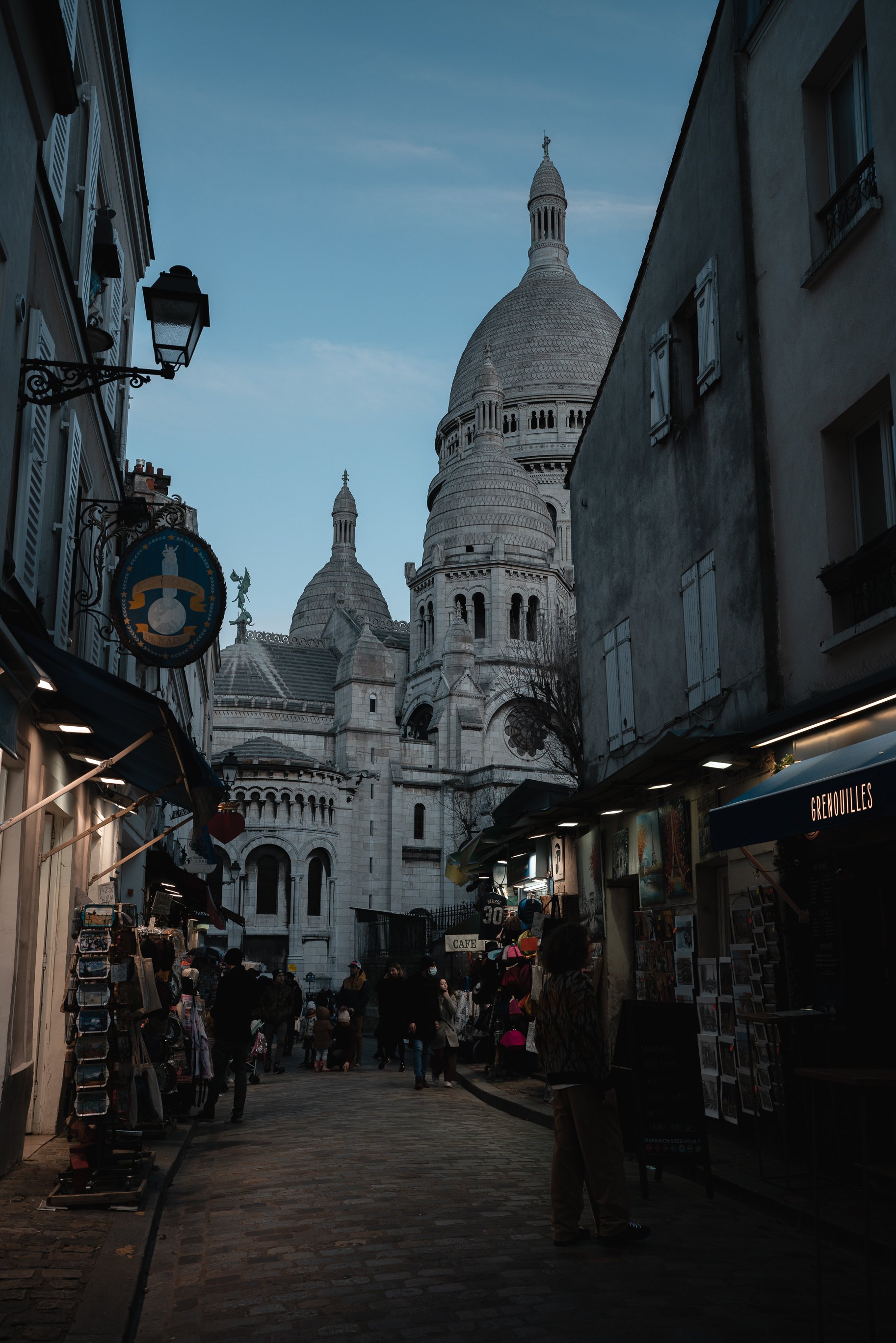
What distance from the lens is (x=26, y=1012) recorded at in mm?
9195

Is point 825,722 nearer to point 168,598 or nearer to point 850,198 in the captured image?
point 850,198

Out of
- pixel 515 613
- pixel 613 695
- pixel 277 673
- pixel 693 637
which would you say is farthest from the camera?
pixel 515 613

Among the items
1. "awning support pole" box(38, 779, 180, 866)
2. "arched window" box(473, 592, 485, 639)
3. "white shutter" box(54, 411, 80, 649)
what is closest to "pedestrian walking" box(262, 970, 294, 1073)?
"awning support pole" box(38, 779, 180, 866)

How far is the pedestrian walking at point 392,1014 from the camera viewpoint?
1960 centimetres

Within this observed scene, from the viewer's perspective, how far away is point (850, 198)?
9359mm

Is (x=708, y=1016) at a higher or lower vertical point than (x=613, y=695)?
lower

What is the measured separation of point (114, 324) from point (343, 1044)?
1255cm

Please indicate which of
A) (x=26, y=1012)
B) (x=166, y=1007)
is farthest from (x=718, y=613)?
(x=26, y=1012)

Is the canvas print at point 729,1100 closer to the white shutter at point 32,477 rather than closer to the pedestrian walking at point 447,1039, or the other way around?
the white shutter at point 32,477

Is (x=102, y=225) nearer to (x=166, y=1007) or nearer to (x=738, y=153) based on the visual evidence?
(x=738, y=153)

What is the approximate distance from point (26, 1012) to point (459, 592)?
62320 mm

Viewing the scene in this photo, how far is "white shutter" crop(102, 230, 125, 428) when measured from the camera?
557 inches

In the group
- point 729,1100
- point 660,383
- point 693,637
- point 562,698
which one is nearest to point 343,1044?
point 693,637

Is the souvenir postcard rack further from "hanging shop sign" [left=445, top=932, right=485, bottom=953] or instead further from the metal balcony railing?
"hanging shop sign" [left=445, top=932, right=485, bottom=953]
